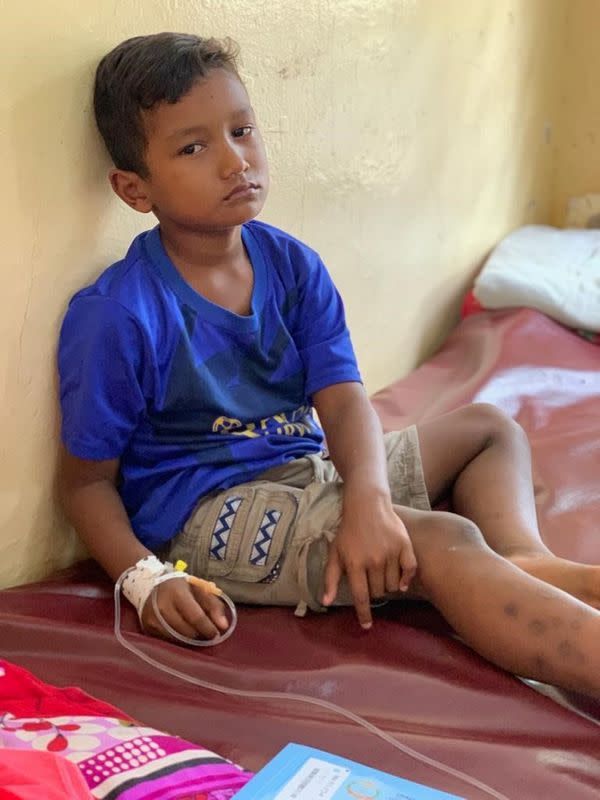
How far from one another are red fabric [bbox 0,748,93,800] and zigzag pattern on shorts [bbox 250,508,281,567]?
39 cm

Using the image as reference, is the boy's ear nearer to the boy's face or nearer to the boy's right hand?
the boy's face

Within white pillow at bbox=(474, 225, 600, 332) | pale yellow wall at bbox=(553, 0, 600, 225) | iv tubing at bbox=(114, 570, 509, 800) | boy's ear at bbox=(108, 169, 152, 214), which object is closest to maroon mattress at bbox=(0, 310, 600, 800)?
iv tubing at bbox=(114, 570, 509, 800)

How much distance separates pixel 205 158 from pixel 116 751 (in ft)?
2.07

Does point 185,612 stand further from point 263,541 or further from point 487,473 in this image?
point 487,473

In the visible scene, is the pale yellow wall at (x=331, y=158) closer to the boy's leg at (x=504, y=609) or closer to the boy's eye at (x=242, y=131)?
the boy's eye at (x=242, y=131)

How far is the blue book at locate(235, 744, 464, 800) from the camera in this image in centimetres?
74

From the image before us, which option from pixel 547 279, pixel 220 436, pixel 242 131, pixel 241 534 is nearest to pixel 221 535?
pixel 241 534

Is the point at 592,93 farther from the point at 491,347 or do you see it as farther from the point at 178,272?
the point at 178,272

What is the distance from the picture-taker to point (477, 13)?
1.98 m

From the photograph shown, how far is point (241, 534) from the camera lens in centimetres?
108

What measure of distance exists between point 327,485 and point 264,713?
0.32 meters

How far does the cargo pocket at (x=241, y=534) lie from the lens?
3.51 ft

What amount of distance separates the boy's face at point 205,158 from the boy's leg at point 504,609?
0.42m

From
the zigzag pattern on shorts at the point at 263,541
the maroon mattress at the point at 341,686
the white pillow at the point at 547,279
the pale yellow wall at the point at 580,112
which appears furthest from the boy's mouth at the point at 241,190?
the pale yellow wall at the point at 580,112
